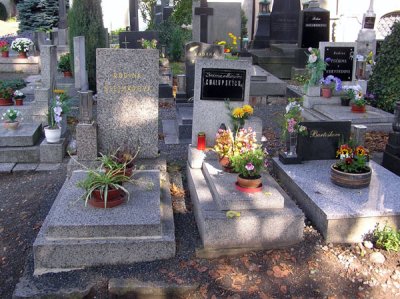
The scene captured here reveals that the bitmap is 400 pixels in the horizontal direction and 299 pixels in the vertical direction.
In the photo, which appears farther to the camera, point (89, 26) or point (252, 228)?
point (89, 26)

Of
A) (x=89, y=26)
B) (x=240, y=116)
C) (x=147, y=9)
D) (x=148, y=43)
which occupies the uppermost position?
(x=147, y=9)

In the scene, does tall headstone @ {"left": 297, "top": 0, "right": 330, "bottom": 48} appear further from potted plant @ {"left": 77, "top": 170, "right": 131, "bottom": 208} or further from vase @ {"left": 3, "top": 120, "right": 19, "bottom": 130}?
potted plant @ {"left": 77, "top": 170, "right": 131, "bottom": 208}

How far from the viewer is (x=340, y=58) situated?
32.4ft

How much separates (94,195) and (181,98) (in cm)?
540

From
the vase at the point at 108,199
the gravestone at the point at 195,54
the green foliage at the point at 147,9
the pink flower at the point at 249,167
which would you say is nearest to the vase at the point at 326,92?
the gravestone at the point at 195,54

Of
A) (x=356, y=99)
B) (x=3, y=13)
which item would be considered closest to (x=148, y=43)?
(x=356, y=99)

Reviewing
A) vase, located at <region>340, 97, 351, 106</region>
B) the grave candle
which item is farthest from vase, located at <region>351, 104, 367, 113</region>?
the grave candle

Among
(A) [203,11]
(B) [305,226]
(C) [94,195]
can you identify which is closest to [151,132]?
(C) [94,195]

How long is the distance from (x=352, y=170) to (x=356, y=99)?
12.3 ft

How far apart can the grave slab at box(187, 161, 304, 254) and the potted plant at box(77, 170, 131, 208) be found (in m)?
0.88

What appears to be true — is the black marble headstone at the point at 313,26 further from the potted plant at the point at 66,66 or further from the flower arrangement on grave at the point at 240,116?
the flower arrangement on grave at the point at 240,116

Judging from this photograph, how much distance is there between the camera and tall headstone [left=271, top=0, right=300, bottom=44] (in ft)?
52.8

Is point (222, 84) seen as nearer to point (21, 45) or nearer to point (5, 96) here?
point (5, 96)

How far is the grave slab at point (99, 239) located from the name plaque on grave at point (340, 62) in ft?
22.1
